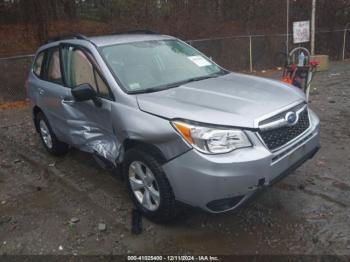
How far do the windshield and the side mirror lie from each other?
0.31 metres

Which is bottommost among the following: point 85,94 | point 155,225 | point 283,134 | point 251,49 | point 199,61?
point 155,225

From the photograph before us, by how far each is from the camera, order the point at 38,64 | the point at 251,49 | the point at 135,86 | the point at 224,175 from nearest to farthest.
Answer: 1. the point at 224,175
2. the point at 135,86
3. the point at 38,64
4. the point at 251,49

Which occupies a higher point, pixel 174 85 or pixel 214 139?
pixel 174 85

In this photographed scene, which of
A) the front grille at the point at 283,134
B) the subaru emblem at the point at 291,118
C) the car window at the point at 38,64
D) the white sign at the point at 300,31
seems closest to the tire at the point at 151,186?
the front grille at the point at 283,134

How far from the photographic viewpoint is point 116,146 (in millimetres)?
3879

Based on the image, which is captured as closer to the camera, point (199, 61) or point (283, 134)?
point (283, 134)

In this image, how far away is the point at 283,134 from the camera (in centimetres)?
329

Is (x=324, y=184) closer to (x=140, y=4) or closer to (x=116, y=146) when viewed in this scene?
(x=116, y=146)

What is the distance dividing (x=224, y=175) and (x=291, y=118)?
2.95 ft

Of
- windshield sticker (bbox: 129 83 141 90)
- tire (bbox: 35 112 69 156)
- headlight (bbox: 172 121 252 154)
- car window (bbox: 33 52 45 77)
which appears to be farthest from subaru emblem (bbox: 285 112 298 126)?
car window (bbox: 33 52 45 77)

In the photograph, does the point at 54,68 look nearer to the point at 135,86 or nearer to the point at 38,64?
the point at 38,64

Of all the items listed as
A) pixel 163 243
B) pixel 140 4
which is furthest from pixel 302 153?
pixel 140 4

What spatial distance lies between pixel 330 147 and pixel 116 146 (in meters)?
3.17

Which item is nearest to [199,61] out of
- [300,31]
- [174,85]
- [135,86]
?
[174,85]
